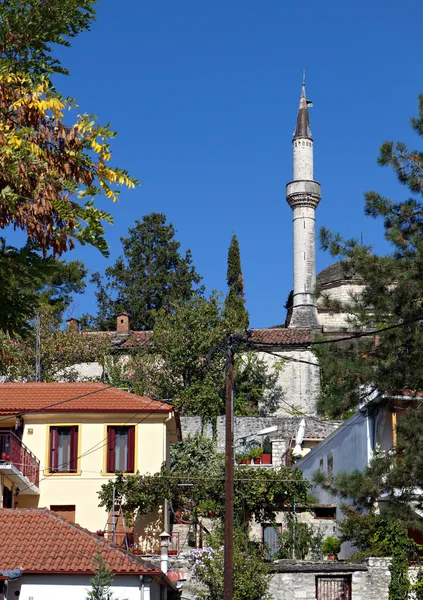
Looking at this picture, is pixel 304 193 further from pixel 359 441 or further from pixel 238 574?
pixel 238 574

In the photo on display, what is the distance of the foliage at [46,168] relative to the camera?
7664 mm

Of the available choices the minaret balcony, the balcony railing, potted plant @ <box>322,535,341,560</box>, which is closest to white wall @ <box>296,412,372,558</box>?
potted plant @ <box>322,535,341,560</box>

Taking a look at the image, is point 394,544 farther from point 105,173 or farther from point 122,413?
point 105,173

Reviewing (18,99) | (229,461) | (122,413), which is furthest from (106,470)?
(18,99)

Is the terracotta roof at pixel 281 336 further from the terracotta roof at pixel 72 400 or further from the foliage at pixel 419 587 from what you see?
the foliage at pixel 419 587

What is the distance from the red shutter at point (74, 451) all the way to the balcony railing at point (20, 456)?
1.06m

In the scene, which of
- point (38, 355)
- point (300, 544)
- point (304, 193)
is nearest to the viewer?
point (300, 544)

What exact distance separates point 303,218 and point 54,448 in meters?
35.0

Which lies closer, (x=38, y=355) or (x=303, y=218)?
(x=38, y=355)

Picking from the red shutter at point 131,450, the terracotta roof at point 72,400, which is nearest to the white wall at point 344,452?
the red shutter at point 131,450

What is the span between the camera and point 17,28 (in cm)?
831

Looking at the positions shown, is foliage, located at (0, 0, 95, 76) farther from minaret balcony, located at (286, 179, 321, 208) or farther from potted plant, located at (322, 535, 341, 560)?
minaret balcony, located at (286, 179, 321, 208)

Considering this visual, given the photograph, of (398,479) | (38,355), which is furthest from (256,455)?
(398,479)

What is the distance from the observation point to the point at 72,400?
105 feet
